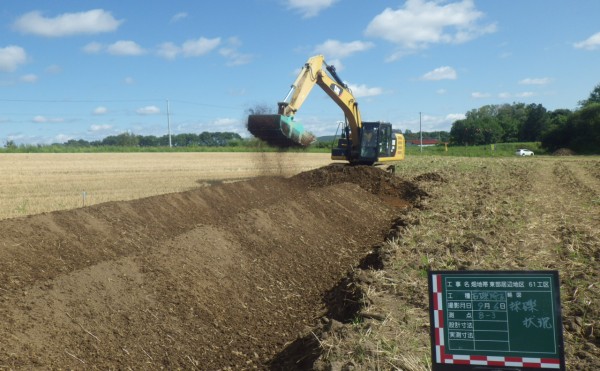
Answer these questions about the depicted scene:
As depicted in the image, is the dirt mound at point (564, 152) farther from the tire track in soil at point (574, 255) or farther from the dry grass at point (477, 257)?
the dry grass at point (477, 257)

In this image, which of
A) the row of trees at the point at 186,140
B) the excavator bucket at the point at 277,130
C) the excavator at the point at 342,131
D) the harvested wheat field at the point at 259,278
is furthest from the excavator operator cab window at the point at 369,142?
the row of trees at the point at 186,140

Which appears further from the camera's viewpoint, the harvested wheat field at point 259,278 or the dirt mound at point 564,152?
the dirt mound at point 564,152

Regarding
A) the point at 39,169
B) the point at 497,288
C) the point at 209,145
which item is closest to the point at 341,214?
the point at 497,288

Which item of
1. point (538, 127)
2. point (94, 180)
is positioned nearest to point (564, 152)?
point (538, 127)

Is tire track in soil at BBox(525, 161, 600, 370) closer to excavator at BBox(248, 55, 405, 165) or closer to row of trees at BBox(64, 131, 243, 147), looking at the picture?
excavator at BBox(248, 55, 405, 165)

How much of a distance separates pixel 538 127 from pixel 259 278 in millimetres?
74006

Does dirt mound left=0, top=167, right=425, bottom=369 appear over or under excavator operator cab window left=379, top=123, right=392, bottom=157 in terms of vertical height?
under

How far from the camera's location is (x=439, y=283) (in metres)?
3.59

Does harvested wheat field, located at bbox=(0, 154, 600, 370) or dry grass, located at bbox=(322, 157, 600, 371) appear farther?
harvested wheat field, located at bbox=(0, 154, 600, 370)

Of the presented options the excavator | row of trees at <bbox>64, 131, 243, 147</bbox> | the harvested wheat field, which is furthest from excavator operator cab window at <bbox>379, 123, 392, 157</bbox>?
row of trees at <bbox>64, 131, 243, 147</bbox>

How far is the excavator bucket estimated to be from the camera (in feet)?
57.6

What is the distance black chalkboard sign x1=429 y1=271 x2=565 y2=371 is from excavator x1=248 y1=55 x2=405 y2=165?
14.2 meters

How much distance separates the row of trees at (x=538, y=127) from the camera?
5756 centimetres

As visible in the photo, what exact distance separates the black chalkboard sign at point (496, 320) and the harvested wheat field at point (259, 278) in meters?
1.24
